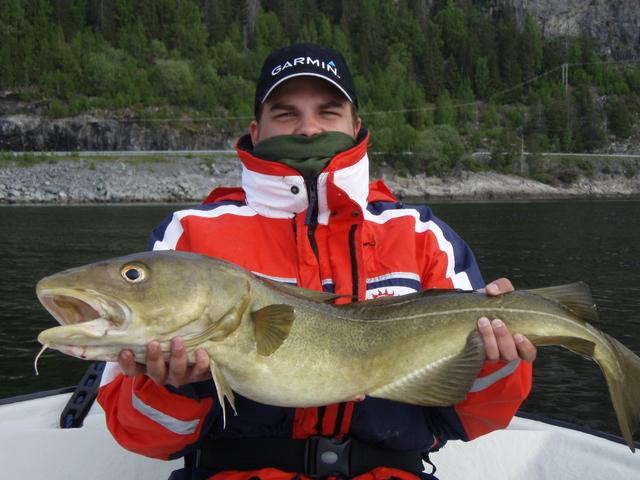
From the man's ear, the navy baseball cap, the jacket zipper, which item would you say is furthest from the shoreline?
the jacket zipper

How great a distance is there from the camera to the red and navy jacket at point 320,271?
3.36 meters

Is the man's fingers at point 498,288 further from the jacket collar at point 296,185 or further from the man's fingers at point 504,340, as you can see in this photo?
the jacket collar at point 296,185

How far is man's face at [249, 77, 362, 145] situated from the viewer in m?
4.10

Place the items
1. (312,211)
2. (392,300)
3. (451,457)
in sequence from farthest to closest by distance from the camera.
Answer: (451,457), (312,211), (392,300)

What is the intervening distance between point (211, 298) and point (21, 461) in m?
2.78

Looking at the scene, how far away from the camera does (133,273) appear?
2805mm

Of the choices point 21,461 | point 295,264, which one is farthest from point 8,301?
point 295,264

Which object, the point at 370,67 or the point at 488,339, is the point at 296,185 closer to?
the point at 488,339

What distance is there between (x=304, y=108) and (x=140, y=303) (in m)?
1.86

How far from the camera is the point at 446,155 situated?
91.4 metres

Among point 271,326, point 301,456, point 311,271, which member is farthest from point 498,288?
point 301,456

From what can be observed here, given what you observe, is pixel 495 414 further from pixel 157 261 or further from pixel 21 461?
pixel 21 461

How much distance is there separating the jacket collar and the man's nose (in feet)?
0.93

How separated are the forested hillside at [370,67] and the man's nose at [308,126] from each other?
86760mm
